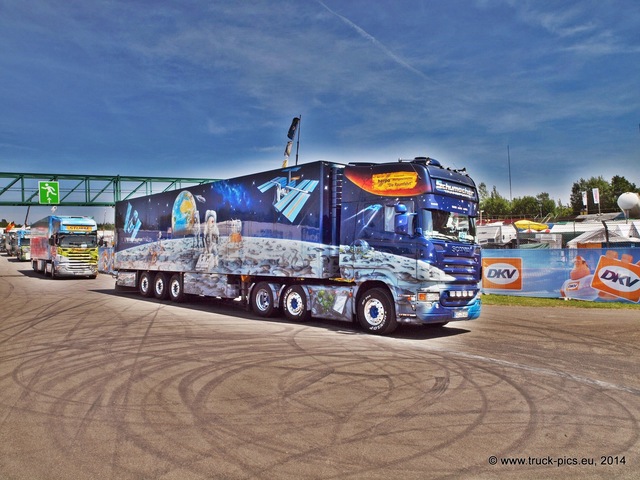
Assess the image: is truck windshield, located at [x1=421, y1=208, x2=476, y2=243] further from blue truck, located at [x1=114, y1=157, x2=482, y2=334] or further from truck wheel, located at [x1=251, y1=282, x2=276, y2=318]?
truck wheel, located at [x1=251, y1=282, x2=276, y2=318]

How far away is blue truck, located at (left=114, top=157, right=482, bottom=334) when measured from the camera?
10.6m

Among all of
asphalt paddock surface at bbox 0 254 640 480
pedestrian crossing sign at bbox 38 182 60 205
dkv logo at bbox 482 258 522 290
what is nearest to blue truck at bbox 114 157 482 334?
asphalt paddock surface at bbox 0 254 640 480

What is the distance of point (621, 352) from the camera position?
9359mm

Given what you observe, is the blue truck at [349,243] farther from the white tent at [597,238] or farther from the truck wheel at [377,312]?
the white tent at [597,238]

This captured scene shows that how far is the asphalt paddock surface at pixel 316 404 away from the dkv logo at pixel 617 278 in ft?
21.0

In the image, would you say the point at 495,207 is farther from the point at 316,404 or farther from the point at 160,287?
the point at 316,404

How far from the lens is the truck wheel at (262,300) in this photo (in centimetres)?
1393

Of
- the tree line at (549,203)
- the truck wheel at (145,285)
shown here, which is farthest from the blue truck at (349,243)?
the tree line at (549,203)

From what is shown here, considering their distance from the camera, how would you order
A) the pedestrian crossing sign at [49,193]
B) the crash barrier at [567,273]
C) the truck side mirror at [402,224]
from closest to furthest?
1. the truck side mirror at [402,224]
2. the crash barrier at [567,273]
3. the pedestrian crossing sign at [49,193]

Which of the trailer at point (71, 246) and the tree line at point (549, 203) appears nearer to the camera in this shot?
the trailer at point (71, 246)

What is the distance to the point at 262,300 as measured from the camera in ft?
47.1

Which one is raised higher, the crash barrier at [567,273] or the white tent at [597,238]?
the white tent at [597,238]

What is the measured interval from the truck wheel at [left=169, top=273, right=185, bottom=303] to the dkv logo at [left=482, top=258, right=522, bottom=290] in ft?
37.0

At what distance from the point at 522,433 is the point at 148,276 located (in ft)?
57.7
